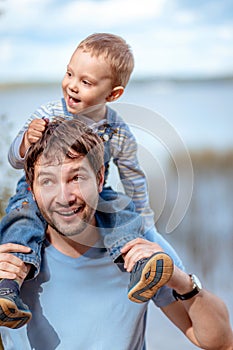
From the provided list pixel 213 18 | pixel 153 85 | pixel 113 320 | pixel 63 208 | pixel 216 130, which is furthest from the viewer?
pixel 216 130

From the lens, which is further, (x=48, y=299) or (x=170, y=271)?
(x=48, y=299)

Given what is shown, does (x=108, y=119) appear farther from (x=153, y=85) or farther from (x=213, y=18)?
(x=213, y=18)

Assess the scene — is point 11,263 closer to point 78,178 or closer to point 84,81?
point 78,178

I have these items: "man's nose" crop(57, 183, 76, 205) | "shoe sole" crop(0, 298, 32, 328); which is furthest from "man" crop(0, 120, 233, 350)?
"shoe sole" crop(0, 298, 32, 328)

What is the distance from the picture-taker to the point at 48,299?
156 cm

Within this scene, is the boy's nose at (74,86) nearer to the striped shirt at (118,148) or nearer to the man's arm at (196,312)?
the striped shirt at (118,148)

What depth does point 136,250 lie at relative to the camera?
59.2 inches

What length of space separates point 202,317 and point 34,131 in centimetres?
57

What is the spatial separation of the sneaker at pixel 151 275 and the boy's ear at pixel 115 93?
15.6 inches

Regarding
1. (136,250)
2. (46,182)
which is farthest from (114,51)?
(136,250)

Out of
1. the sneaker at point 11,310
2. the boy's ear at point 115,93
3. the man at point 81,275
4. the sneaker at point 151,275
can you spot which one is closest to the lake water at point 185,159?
the boy's ear at point 115,93

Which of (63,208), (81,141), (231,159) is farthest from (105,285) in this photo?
(231,159)

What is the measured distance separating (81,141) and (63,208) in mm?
146

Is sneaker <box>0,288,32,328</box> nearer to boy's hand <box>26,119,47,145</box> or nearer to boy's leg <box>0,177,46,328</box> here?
boy's leg <box>0,177,46,328</box>
